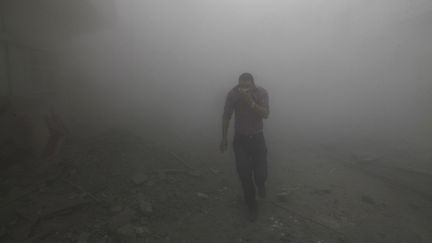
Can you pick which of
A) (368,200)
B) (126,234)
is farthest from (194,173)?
(368,200)

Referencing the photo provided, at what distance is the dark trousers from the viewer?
511 centimetres

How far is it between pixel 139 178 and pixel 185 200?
1018 millimetres

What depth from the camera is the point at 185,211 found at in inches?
209

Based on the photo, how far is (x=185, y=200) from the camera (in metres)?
5.64

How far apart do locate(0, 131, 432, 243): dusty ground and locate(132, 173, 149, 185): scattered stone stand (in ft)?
0.06

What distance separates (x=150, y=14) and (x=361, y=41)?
1018 cm

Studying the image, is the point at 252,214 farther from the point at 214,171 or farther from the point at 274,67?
the point at 274,67

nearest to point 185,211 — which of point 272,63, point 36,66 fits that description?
point 36,66

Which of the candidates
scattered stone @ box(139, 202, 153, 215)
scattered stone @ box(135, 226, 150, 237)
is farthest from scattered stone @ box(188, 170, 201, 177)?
scattered stone @ box(135, 226, 150, 237)

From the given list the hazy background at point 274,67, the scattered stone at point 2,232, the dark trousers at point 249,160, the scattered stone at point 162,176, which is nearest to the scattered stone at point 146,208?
the scattered stone at point 162,176

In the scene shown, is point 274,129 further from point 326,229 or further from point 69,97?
point 326,229

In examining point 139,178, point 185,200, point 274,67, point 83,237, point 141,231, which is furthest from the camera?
point 274,67

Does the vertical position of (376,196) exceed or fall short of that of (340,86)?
it falls short

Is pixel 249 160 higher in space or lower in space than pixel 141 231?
higher
